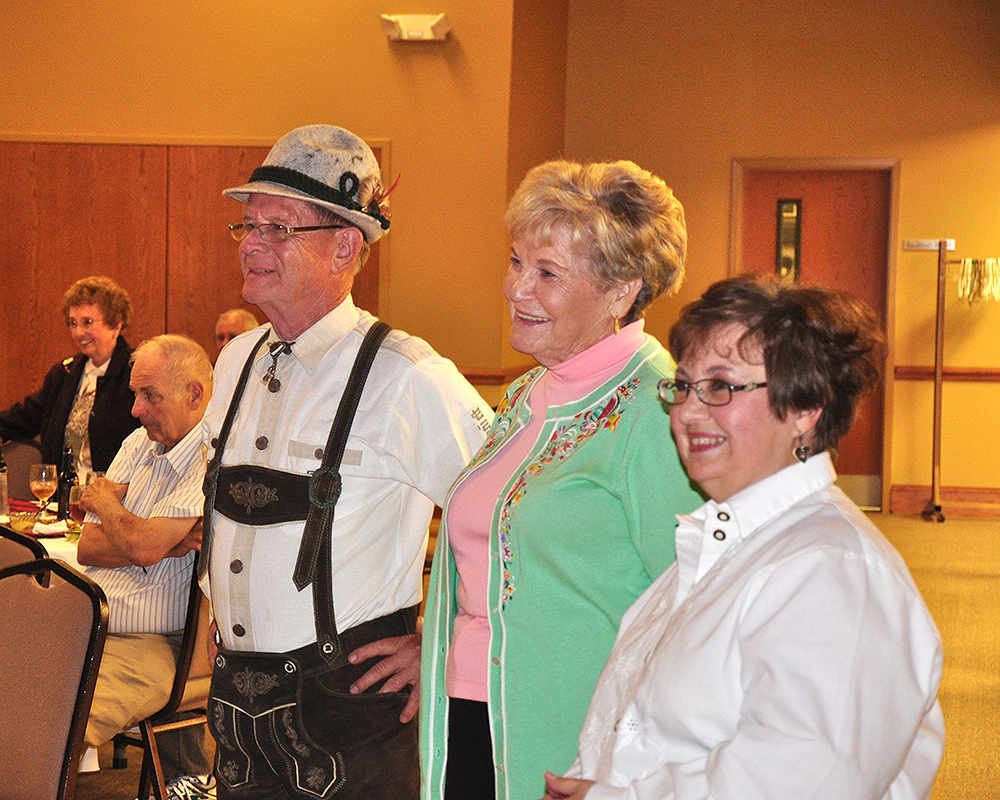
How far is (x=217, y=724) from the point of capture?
1.87 m

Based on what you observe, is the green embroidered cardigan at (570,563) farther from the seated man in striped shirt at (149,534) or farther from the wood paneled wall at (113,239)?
the wood paneled wall at (113,239)

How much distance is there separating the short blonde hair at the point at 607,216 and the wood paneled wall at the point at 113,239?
5591 mm

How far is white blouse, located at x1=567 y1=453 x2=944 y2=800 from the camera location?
108cm

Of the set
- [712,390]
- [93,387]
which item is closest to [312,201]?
[712,390]

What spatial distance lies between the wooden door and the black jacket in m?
5.39

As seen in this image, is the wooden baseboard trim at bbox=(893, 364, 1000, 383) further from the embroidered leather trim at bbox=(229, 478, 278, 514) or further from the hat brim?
the embroidered leather trim at bbox=(229, 478, 278, 514)

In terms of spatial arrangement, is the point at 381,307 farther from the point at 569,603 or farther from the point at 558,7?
the point at 569,603

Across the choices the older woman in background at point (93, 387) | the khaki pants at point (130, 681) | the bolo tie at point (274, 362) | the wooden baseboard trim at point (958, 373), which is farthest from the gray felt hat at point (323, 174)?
the wooden baseboard trim at point (958, 373)

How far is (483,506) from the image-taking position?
1.70 m

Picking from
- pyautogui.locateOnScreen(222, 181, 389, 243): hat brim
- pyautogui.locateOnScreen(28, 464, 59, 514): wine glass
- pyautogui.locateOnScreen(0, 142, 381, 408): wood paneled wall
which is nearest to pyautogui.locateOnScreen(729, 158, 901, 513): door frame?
pyautogui.locateOnScreen(0, 142, 381, 408): wood paneled wall

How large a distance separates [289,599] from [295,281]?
559mm

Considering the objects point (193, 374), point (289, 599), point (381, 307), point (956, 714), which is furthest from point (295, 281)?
point (381, 307)

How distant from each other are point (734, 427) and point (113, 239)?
21.3 feet

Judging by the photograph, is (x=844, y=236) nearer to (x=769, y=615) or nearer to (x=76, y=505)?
(x=76, y=505)
